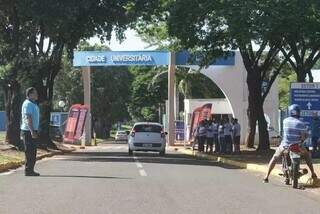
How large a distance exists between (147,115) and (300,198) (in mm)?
81674

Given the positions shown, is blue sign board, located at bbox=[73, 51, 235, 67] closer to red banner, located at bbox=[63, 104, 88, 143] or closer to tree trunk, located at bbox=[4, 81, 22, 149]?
red banner, located at bbox=[63, 104, 88, 143]

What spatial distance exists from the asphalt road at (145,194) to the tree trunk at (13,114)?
38.7ft

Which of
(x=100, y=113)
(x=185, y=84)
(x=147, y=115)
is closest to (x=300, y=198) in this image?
(x=185, y=84)

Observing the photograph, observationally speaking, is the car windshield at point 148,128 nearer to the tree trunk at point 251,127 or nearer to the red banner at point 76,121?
the tree trunk at point 251,127

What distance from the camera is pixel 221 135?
108 ft

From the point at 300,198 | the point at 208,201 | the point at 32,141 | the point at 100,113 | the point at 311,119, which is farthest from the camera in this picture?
the point at 100,113

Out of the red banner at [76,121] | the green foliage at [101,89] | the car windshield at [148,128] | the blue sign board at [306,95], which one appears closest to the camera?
the blue sign board at [306,95]

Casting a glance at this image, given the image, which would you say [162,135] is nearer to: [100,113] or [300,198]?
[300,198]

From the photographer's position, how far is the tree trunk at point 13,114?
98.0ft

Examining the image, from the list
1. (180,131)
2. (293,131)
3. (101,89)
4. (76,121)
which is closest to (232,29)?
(293,131)

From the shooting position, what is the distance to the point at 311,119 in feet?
75.4

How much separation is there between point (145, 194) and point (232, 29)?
1274 centimetres

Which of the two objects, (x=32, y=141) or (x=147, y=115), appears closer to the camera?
(x=32, y=141)

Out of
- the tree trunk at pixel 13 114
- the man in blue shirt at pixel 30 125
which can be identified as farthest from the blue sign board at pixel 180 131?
the man in blue shirt at pixel 30 125
